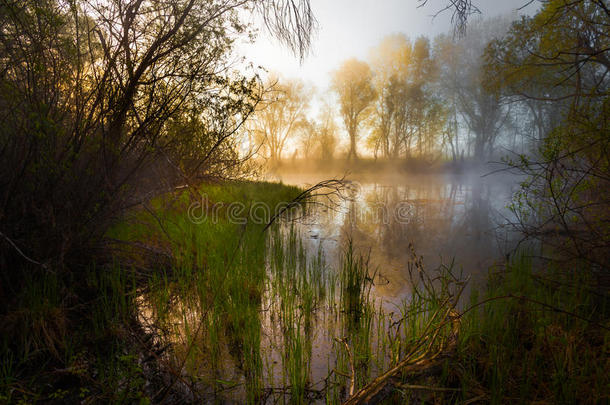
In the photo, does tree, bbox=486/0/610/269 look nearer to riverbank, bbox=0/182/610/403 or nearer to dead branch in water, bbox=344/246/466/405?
riverbank, bbox=0/182/610/403

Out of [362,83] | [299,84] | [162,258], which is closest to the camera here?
[162,258]

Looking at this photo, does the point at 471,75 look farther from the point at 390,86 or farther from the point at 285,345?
the point at 285,345

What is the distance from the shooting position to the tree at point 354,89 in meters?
27.9

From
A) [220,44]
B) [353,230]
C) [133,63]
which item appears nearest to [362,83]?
[353,230]

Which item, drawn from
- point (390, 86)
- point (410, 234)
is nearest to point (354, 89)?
point (390, 86)

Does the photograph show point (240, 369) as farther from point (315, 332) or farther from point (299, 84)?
point (299, 84)

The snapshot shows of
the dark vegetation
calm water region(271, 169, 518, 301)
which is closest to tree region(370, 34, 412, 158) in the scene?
calm water region(271, 169, 518, 301)

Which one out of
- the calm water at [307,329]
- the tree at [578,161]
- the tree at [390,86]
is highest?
the tree at [390,86]

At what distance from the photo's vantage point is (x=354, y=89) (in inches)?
1114

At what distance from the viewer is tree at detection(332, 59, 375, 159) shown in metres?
27.9

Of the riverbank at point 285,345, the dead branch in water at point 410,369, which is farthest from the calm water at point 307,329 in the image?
the dead branch in water at point 410,369

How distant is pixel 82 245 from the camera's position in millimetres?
2934

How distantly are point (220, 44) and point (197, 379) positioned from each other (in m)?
4.21

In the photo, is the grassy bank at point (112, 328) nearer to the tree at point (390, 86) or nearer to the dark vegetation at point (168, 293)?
the dark vegetation at point (168, 293)
